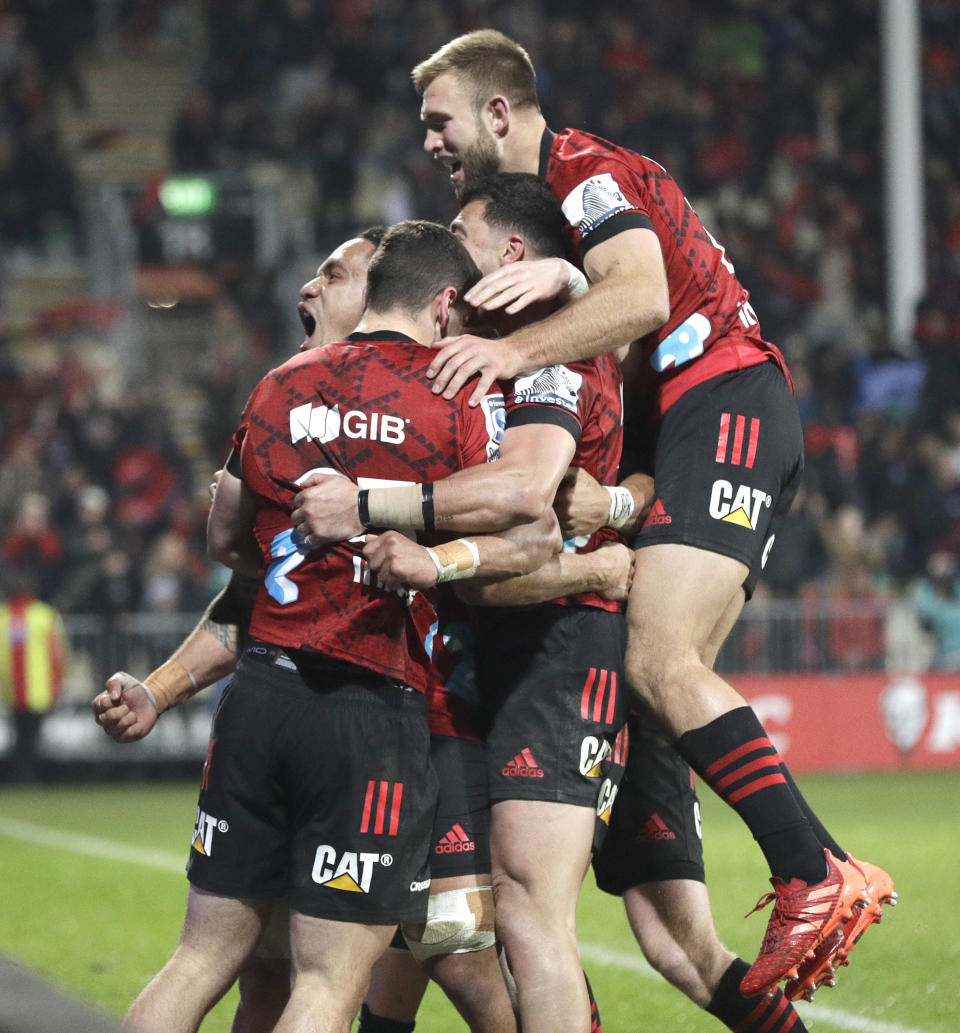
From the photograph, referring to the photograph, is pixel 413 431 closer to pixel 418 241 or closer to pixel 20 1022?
pixel 418 241

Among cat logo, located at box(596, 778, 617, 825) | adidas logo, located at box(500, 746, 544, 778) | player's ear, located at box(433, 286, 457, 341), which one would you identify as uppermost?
player's ear, located at box(433, 286, 457, 341)

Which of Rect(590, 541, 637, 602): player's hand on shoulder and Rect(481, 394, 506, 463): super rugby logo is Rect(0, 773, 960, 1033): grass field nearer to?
Rect(481, 394, 506, 463): super rugby logo

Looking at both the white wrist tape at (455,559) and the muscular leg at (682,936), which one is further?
the muscular leg at (682,936)

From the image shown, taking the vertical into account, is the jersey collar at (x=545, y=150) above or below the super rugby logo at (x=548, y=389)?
above

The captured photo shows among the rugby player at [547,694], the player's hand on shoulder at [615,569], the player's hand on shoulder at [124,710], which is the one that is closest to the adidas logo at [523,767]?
the rugby player at [547,694]

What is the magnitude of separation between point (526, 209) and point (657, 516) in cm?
97

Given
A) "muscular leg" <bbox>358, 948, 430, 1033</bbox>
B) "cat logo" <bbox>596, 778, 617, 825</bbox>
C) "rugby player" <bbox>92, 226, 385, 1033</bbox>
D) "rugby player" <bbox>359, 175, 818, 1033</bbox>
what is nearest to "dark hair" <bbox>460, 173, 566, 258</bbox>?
"rugby player" <bbox>359, 175, 818, 1033</bbox>

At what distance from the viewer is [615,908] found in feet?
29.2

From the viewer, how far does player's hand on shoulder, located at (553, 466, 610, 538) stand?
15.2 feet

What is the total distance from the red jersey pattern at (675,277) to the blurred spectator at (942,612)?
35.9 feet

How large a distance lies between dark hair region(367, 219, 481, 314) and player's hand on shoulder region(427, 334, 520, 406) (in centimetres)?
14

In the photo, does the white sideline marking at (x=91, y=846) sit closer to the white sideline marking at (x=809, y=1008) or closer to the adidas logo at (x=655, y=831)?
the white sideline marking at (x=809, y=1008)

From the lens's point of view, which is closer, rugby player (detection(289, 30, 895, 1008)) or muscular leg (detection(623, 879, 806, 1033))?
rugby player (detection(289, 30, 895, 1008))

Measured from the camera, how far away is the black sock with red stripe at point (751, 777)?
460 cm
